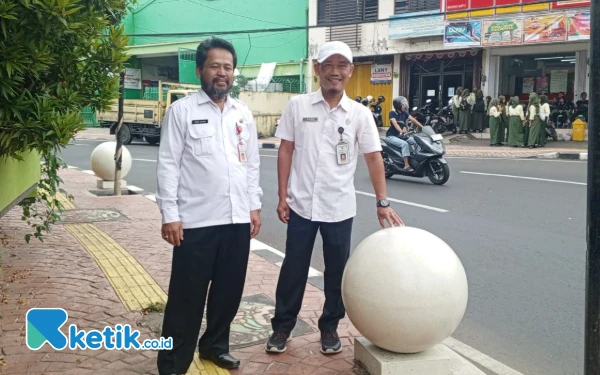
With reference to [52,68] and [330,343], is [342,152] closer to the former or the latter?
[330,343]

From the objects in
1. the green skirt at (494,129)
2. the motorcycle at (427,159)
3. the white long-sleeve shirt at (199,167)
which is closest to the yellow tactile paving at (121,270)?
the white long-sleeve shirt at (199,167)

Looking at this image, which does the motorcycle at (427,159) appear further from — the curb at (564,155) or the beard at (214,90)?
the beard at (214,90)

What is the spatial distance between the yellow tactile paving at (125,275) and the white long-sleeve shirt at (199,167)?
90 cm

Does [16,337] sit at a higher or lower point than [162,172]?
lower

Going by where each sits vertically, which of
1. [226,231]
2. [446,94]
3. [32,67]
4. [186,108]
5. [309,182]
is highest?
[446,94]

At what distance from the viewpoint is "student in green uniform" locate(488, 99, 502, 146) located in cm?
1967

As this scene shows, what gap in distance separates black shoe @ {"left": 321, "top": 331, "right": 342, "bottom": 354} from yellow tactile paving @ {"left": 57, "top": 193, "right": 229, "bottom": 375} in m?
0.65

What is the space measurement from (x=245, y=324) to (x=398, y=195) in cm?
637

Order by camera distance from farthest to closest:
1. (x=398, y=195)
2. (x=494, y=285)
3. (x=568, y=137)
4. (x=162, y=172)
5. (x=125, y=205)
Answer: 1. (x=568, y=137)
2. (x=398, y=195)
3. (x=125, y=205)
4. (x=494, y=285)
5. (x=162, y=172)

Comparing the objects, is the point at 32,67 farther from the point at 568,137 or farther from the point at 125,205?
the point at 568,137

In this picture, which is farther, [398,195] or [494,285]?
[398,195]

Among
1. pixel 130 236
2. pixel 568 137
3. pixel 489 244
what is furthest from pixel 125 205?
pixel 568 137

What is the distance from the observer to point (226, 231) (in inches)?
135

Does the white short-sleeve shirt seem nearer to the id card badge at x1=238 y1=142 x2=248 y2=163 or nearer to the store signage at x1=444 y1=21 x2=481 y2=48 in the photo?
the id card badge at x1=238 y1=142 x2=248 y2=163
